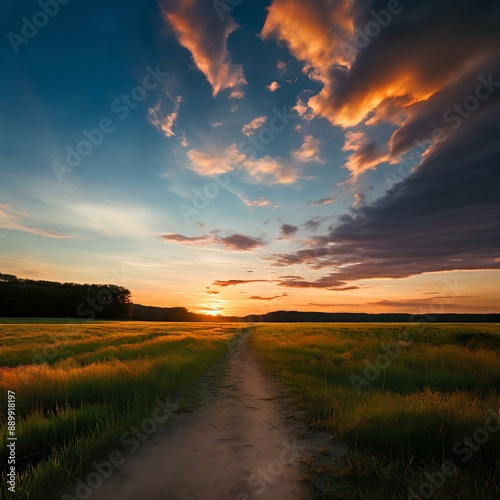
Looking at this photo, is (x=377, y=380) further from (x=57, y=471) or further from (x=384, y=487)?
(x=57, y=471)

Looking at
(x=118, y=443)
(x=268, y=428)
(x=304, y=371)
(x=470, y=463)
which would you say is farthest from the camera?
(x=304, y=371)

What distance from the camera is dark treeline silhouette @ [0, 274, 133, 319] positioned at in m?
90.2

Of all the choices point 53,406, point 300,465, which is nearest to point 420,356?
point 300,465

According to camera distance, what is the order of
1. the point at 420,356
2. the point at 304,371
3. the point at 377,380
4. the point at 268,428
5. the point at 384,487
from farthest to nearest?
the point at 420,356 → the point at 304,371 → the point at 377,380 → the point at 268,428 → the point at 384,487

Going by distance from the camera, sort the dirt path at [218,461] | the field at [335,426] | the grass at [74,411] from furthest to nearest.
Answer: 1. the grass at [74,411]
2. the field at [335,426]
3. the dirt path at [218,461]

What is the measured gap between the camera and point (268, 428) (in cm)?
632

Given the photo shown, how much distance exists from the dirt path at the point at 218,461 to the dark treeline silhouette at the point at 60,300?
84.9 meters

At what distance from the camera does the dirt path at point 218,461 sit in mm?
3787

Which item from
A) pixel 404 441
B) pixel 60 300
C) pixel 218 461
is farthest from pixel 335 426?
pixel 60 300

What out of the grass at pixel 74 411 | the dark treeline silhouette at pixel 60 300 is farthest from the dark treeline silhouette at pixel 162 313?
the grass at pixel 74 411

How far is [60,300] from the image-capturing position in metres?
100

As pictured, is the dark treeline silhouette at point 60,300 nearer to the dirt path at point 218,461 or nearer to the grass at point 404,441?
the dirt path at point 218,461

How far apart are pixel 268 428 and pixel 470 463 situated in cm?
381

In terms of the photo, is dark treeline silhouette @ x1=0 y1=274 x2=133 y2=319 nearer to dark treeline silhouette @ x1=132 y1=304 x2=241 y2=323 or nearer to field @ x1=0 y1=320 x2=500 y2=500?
dark treeline silhouette @ x1=132 y1=304 x2=241 y2=323
